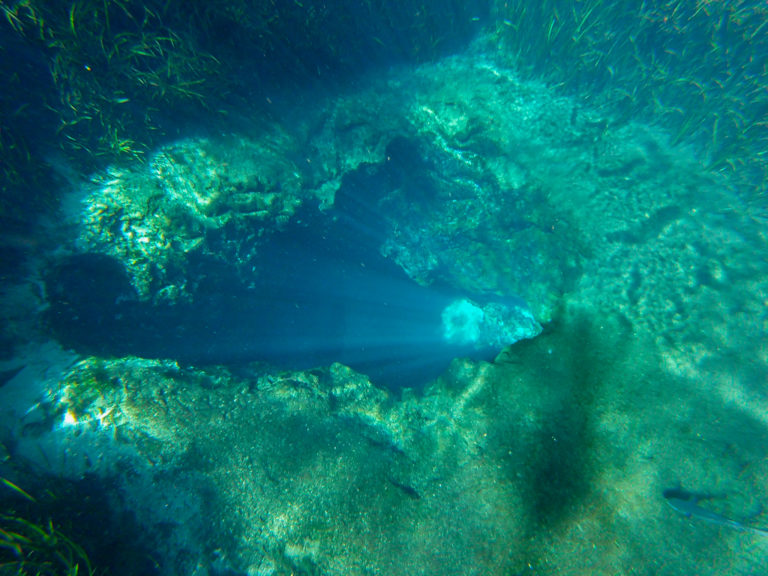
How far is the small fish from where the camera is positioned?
10.0 ft

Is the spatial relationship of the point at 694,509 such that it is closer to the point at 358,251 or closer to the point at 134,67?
the point at 358,251

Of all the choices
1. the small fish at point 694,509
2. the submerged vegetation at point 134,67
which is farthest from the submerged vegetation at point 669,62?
the small fish at point 694,509

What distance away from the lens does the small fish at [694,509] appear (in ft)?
10.0

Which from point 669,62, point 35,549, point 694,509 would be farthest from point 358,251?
point 669,62

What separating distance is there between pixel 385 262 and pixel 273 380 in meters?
5.85

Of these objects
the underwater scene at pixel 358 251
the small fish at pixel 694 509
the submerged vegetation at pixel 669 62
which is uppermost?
the submerged vegetation at pixel 669 62

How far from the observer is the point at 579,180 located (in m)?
5.81

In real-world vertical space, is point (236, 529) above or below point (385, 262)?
below

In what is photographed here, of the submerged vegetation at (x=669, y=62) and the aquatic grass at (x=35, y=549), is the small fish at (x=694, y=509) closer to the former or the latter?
the aquatic grass at (x=35, y=549)

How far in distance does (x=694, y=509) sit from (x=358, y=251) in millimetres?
7366

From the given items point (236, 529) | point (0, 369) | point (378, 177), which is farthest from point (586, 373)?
point (0, 369)

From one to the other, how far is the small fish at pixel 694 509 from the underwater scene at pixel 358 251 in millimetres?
25

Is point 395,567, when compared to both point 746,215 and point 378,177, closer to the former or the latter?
point 378,177

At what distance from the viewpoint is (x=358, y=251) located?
8.45 m
